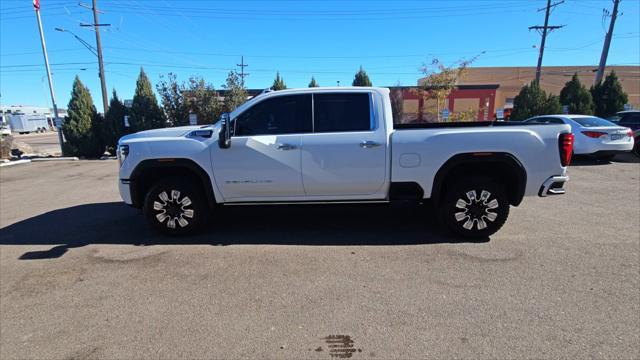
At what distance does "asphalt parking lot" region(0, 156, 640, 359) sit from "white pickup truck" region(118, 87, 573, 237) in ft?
1.75

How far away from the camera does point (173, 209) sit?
16.1 feet

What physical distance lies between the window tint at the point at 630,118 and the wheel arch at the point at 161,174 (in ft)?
50.2

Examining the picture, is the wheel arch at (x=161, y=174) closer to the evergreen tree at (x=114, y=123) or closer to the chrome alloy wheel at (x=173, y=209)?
the chrome alloy wheel at (x=173, y=209)

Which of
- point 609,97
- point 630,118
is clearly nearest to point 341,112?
point 630,118

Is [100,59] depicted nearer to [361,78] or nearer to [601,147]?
[361,78]

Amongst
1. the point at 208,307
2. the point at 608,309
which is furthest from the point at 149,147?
the point at 608,309

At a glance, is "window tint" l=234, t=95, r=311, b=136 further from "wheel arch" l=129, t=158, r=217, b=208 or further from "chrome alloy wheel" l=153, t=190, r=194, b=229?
"chrome alloy wheel" l=153, t=190, r=194, b=229

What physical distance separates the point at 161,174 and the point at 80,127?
15291 millimetres

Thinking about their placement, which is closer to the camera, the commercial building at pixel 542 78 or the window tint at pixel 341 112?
the window tint at pixel 341 112

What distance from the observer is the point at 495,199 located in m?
4.63

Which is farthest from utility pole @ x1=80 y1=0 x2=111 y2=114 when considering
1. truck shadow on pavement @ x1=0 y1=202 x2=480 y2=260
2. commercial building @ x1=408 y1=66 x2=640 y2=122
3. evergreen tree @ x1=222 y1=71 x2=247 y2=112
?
commercial building @ x1=408 y1=66 x2=640 y2=122

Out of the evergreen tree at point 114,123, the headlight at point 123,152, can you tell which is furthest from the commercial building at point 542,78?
the headlight at point 123,152

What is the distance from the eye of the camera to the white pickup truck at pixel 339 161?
176 inches

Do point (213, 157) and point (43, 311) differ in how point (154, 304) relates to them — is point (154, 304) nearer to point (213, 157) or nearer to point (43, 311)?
point (43, 311)
